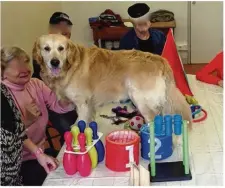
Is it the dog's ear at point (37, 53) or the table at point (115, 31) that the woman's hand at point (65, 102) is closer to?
the dog's ear at point (37, 53)

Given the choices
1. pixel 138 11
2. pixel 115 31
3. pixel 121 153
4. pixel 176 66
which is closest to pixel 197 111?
pixel 176 66

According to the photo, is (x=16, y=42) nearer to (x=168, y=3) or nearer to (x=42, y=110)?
(x=42, y=110)

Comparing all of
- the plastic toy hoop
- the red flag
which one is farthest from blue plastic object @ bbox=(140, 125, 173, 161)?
the red flag

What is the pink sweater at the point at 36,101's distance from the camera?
1552 mm

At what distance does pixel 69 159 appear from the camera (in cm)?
124

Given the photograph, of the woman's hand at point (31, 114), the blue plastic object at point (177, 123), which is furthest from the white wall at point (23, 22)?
the blue plastic object at point (177, 123)

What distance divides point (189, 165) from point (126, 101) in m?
0.80

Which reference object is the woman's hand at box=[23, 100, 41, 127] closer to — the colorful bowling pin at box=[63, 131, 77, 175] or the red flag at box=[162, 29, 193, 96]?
the colorful bowling pin at box=[63, 131, 77, 175]

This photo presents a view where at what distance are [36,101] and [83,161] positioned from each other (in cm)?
56

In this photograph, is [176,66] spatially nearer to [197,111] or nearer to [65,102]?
[197,111]

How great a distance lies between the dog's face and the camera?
198cm

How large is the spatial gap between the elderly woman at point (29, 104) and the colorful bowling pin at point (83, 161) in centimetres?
13

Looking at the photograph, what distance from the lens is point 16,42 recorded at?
10.3ft

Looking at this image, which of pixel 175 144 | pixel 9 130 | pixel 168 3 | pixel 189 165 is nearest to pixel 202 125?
pixel 175 144
